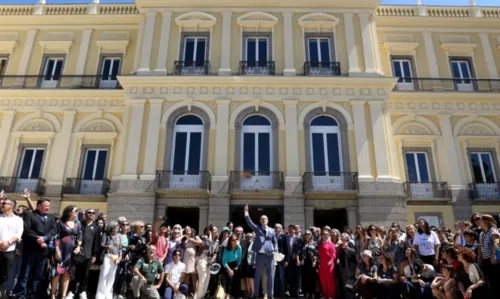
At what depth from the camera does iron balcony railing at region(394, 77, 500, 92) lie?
747 inches

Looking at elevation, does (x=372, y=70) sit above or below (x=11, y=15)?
below

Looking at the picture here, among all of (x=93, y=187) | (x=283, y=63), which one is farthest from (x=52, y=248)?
(x=283, y=63)

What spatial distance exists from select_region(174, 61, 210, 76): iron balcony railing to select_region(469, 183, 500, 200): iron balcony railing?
12782mm

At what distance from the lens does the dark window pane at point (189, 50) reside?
18391 mm

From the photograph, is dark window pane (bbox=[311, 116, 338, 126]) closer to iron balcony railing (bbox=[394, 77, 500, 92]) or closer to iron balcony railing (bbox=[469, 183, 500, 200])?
iron balcony railing (bbox=[394, 77, 500, 92])

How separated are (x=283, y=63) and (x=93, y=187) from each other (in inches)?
401

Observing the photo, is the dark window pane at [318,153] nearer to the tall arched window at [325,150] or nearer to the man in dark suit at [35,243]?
the tall arched window at [325,150]

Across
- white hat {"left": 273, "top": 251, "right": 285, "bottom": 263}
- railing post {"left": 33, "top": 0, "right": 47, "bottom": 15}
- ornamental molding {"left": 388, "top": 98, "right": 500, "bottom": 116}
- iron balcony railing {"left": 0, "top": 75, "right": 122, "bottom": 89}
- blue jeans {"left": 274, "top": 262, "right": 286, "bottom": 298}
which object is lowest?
blue jeans {"left": 274, "top": 262, "right": 286, "bottom": 298}

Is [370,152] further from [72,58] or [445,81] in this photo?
[72,58]

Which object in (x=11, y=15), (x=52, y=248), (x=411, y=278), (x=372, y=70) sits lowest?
(x=411, y=278)

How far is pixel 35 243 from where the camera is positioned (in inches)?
276

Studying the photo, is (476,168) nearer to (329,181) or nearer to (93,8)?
(329,181)

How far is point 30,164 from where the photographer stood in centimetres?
1769

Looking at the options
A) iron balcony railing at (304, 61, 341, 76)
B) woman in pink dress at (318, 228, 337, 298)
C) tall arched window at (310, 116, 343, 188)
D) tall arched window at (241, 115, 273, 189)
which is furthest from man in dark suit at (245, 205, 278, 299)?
iron balcony railing at (304, 61, 341, 76)
